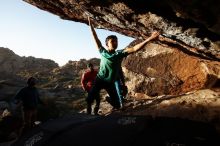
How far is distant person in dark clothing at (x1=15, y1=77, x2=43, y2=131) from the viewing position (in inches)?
450

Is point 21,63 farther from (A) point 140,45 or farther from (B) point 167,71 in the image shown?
(A) point 140,45

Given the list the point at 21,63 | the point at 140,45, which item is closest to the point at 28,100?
the point at 140,45

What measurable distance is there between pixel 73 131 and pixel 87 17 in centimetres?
652

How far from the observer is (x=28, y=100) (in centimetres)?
1148

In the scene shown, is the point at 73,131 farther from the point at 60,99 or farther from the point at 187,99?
the point at 60,99

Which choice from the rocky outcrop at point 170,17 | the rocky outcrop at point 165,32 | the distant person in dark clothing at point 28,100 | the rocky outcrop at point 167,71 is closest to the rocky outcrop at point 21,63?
the rocky outcrop at point 167,71

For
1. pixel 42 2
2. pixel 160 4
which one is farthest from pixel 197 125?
pixel 42 2

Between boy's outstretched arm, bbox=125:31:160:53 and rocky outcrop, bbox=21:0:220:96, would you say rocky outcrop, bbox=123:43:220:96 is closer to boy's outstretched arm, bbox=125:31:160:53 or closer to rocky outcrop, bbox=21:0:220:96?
rocky outcrop, bbox=21:0:220:96

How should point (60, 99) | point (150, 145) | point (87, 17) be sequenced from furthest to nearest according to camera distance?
point (60, 99)
point (87, 17)
point (150, 145)

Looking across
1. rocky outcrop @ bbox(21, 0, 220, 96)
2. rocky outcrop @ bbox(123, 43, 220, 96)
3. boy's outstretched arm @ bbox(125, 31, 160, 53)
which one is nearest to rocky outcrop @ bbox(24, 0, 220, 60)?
rocky outcrop @ bbox(21, 0, 220, 96)

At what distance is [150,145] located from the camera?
3.22m

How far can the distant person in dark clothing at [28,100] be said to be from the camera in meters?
11.4

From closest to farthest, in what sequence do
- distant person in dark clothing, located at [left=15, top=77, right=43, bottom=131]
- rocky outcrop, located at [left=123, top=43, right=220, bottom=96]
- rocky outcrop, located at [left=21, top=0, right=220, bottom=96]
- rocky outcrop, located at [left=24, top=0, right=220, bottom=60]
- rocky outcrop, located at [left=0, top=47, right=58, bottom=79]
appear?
1. rocky outcrop, located at [left=24, top=0, right=220, bottom=60]
2. rocky outcrop, located at [left=21, top=0, right=220, bottom=96]
3. rocky outcrop, located at [left=123, top=43, right=220, bottom=96]
4. distant person in dark clothing, located at [left=15, top=77, right=43, bottom=131]
5. rocky outcrop, located at [left=0, top=47, right=58, bottom=79]

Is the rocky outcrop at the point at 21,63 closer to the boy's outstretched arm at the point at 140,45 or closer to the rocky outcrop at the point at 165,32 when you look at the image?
the rocky outcrop at the point at 165,32
